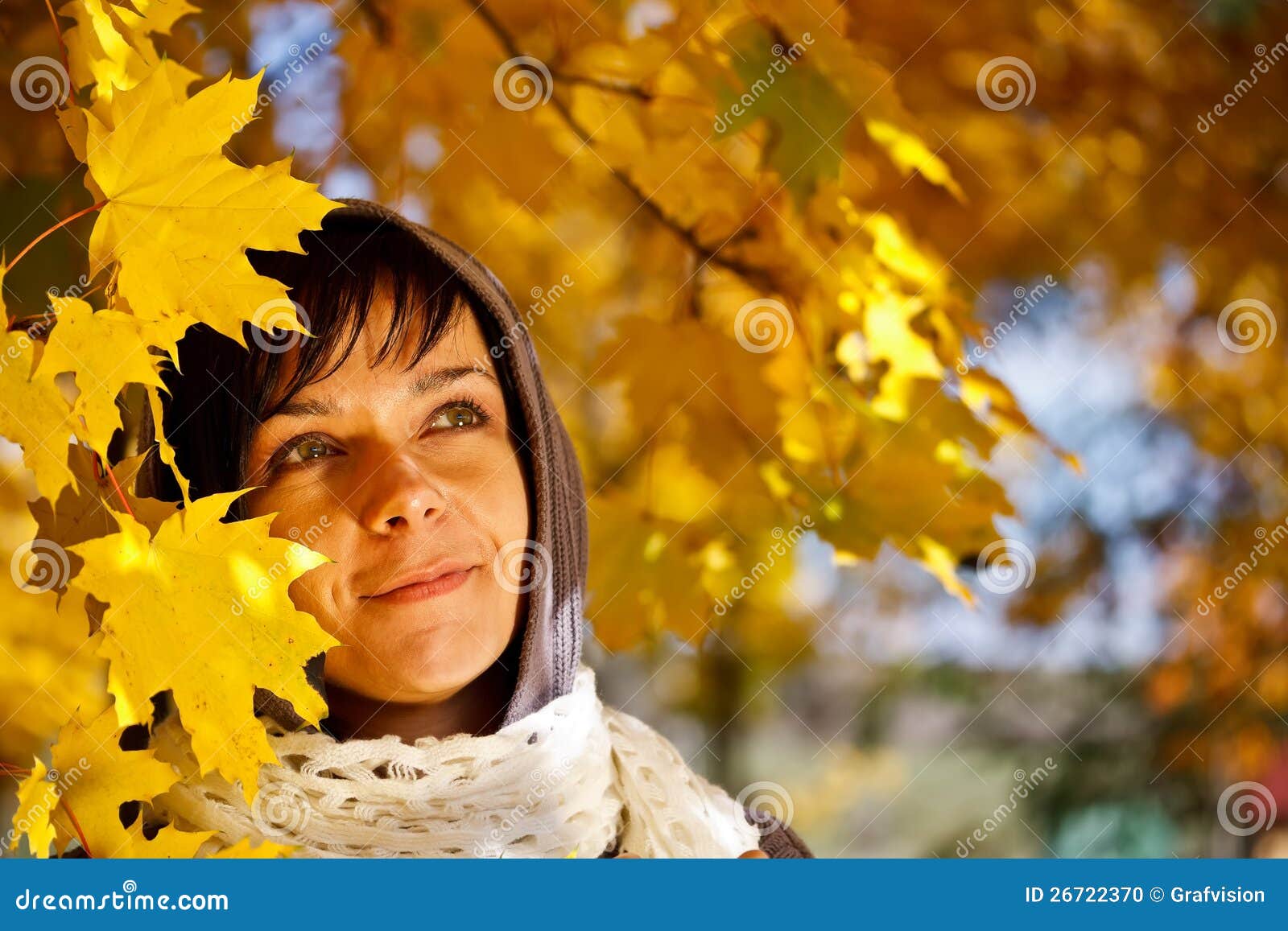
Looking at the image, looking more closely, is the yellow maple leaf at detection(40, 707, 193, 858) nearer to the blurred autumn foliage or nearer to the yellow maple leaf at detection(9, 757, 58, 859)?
the yellow maple leaf at detection(9, 757, 58, 859)

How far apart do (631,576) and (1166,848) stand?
175cm

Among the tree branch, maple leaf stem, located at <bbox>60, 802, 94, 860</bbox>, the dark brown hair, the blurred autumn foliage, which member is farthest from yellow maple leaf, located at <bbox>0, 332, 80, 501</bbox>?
the tree branch

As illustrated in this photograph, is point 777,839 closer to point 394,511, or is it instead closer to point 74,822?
point 394,511

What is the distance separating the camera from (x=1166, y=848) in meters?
2.59

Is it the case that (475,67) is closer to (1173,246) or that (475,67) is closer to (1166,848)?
(1173,246)

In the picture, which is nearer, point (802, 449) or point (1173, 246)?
point (802, 449)

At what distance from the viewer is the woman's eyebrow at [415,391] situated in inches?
44.4

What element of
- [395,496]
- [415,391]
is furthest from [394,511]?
[415,391]

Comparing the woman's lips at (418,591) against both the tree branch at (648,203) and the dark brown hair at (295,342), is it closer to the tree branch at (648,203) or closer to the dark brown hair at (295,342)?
the dark brown hair at (295,342)

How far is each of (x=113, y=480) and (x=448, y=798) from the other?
421 millimetres

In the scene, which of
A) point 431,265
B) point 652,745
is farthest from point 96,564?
point 652,745

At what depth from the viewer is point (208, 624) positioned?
3.30 ft

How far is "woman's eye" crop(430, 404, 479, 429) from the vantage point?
3.81ft

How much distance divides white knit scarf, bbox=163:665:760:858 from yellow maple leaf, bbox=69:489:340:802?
8 cm
